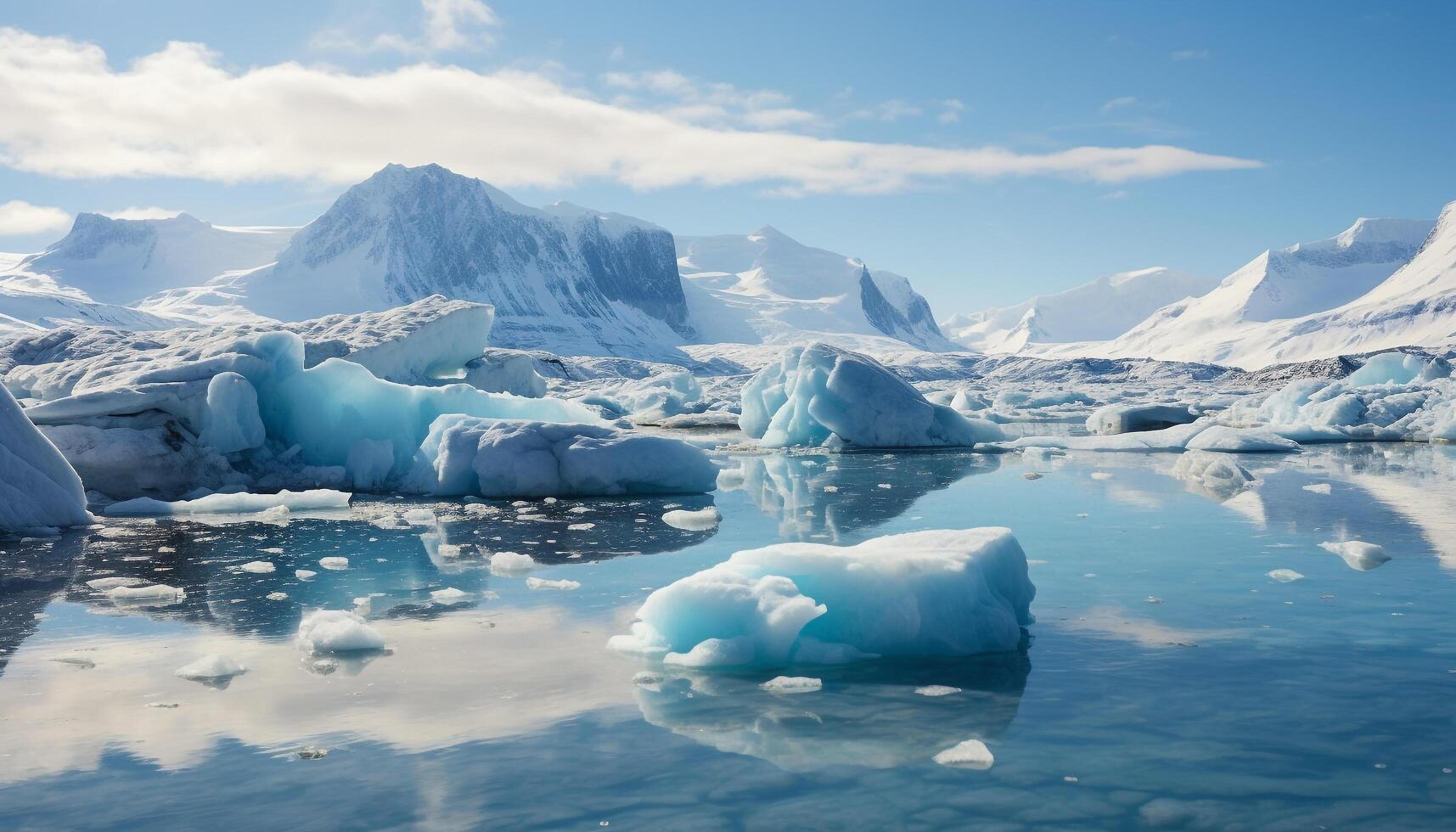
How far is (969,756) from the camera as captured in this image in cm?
376

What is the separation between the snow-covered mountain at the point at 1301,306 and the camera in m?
113

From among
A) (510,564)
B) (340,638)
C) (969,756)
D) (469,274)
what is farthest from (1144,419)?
(469,274)

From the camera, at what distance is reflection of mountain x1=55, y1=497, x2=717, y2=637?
645 centimetres

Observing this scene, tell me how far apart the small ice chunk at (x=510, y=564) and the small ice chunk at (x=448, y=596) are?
2.18 ft

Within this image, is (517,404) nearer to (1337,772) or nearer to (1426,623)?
(1426,623)

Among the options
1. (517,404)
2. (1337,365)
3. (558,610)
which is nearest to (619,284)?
(1337,365)

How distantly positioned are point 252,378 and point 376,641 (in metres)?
8.51

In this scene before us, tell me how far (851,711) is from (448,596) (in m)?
3.09

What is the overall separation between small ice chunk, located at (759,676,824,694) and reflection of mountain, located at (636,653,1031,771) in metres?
0.04

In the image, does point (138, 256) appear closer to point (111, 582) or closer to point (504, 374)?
point (504, 374)

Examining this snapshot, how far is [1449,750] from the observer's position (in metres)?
3.81

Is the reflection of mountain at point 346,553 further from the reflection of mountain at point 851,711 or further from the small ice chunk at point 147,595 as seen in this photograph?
the reflection of mountain at point 851,711

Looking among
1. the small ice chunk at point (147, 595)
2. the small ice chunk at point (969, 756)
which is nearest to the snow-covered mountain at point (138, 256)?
the small ice chunk at point (147, 595)

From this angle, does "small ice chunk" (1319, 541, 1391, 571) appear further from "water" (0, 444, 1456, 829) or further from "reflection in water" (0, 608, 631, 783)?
"reflection in water" (0, 608, 631, 783)
